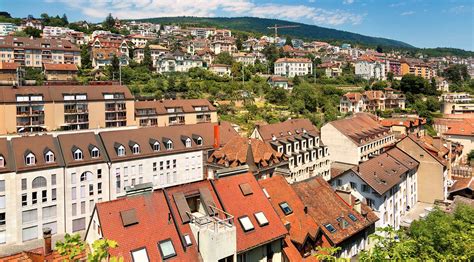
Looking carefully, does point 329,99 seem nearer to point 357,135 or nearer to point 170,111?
point 357,135

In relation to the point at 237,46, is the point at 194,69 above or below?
below

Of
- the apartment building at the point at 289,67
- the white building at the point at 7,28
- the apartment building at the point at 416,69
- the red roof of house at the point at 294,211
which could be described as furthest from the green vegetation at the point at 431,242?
the apartment building at the point at 416,69

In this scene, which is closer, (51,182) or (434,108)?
(51,182)

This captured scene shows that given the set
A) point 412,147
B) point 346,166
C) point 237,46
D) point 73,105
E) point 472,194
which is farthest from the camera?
point 237,46

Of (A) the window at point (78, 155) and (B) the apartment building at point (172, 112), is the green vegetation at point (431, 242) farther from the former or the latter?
(B) the apartment building at point (172, 112)

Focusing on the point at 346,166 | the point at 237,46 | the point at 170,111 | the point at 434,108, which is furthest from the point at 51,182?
the point at 237,46

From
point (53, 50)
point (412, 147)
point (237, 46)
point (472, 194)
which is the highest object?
point (237, 46)

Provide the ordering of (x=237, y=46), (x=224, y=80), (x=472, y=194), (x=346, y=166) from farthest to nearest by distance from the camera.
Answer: (x=237, y=46) < (x=224, y=80) < (x=346, y=166) < (x=472, y=194)

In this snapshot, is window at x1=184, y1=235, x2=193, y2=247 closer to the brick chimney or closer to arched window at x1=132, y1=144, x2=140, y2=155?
arched window at x1=132, y1=144, x2=140, y2=155

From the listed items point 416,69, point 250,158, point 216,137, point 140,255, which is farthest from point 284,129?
point 416,69
